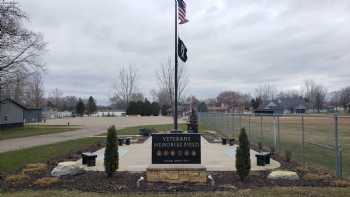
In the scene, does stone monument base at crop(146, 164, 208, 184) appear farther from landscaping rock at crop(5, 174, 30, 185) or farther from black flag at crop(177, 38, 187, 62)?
black flag at crop(177, 38, 187, 62)

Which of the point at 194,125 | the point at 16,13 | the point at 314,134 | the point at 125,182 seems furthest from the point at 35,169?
the point at 16,13

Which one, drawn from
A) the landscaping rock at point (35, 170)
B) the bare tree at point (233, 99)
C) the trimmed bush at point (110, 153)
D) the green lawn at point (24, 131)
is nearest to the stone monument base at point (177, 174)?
the trimmed bush at point (110, 153)

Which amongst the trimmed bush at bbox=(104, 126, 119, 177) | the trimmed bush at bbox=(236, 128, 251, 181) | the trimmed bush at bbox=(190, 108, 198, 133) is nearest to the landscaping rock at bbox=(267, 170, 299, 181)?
the trimmed bush at bbox=(236, 128, 251, 181)

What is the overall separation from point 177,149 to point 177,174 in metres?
0.82

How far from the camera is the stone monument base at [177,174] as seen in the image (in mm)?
11508

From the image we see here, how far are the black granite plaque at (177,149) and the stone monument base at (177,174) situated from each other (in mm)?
561

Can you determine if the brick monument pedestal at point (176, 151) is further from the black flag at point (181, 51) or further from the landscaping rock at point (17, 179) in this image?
the black flag at point (181, 51)

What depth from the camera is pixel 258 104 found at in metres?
144

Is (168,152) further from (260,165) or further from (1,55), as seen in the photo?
(1,55)

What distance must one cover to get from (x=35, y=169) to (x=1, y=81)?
29.5m

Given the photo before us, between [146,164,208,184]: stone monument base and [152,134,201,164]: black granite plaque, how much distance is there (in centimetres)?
56

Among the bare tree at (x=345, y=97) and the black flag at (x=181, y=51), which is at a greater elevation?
the bare tree at (x=345, y=97)

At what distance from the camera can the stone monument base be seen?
11.5 metres

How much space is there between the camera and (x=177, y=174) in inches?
456
